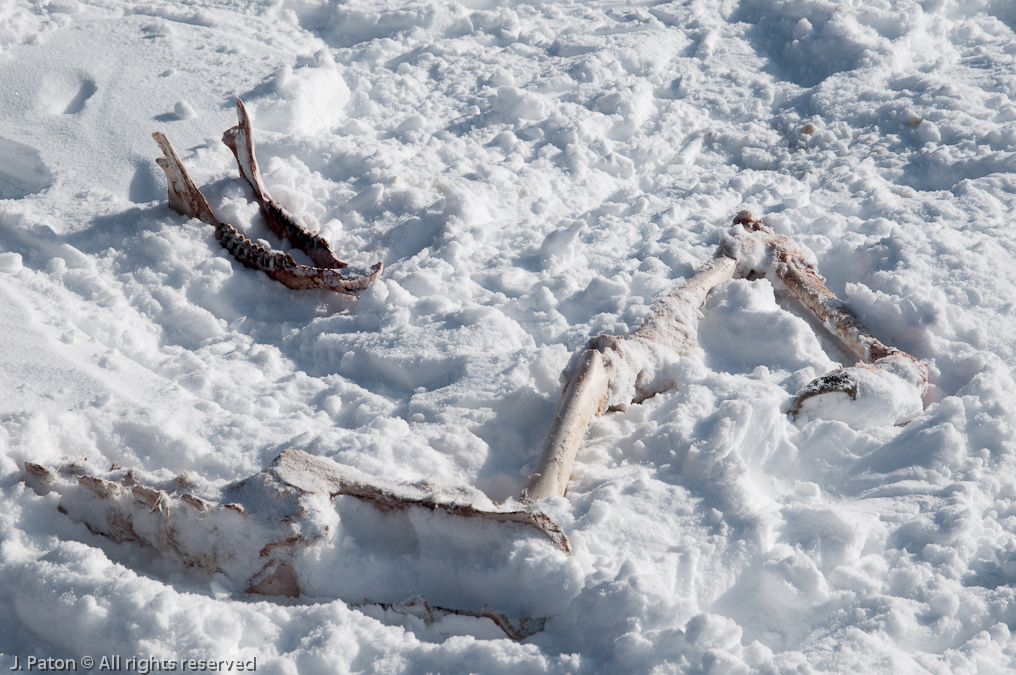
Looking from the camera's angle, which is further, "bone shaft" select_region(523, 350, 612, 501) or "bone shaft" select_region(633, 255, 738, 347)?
"bone shaft" select_region(633, 255, 738, 347)

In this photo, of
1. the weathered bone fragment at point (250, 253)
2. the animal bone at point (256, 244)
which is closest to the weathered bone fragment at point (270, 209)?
the animal bone at point (256, 244)

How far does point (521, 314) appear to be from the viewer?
3.17 m

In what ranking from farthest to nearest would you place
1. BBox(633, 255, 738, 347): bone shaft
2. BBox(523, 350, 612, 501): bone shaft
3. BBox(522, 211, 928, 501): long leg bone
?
BBox(633, 255, 738, 347): bone shaft
BBox(522, 211, 928, 501): long leg bone
BBox(523, 350, 612, 501): bone shaft

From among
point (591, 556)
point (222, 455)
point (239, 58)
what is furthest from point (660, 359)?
point (239, 58)

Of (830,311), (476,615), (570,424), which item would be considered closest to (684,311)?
(830,311)

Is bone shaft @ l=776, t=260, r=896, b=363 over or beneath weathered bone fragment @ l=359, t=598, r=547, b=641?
beneath

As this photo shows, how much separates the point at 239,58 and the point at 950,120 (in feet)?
13.0

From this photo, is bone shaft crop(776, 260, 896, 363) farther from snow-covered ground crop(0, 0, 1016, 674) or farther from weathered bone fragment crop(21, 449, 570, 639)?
weathered bone fragment crop(21, 449, 570, 639)

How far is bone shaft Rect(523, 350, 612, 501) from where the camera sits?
7.58 ft

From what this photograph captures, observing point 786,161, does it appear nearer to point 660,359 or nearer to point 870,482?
point 660,359

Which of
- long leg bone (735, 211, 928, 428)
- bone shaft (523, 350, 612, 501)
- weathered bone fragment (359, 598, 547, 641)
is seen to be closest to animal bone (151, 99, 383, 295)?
bone shaft (523, 350, 612, 501)

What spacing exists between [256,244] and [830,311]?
242 cm

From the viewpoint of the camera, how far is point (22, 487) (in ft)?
6.93

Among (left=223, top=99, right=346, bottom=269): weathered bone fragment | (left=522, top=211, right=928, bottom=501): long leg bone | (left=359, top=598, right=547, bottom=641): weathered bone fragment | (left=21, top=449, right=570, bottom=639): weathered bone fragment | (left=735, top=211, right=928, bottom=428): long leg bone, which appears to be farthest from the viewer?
(left=223, top=99, right=346, bottom=269): weathered bone fragment
